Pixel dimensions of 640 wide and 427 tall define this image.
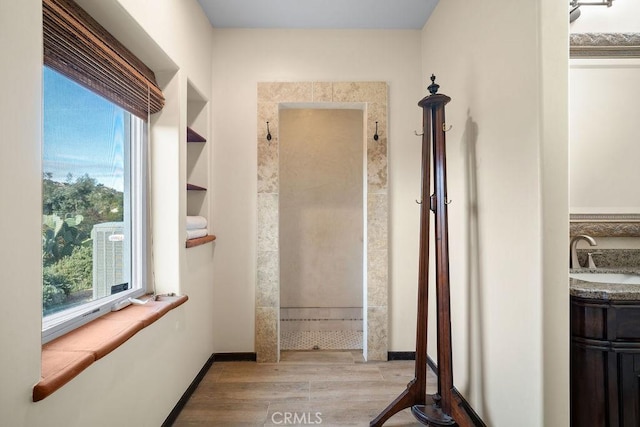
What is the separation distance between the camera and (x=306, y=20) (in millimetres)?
2367

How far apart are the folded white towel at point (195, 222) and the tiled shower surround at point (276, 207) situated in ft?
1.39

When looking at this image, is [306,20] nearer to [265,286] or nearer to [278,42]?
[278,42]

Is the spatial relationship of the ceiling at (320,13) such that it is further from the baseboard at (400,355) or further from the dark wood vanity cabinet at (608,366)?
the baseboard at (400,355)

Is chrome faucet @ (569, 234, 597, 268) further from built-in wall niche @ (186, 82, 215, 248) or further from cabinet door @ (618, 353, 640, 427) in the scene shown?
built-in wall niche @ (186, 82, 215, 248)

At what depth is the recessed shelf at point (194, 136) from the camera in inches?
86.3

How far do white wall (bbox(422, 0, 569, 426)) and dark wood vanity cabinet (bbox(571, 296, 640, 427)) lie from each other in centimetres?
8

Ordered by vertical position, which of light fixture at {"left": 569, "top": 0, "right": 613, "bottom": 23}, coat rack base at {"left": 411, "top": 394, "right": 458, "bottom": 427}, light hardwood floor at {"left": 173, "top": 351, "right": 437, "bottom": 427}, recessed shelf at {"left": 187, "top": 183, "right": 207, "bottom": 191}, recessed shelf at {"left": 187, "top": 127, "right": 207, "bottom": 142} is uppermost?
light fixture at {"left": 569, "top": 0, "right": 613, "bottom": 23}

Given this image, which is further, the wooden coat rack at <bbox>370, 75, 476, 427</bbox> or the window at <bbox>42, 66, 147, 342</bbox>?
the wooden coat rack at <bbox>370, 75, 476, 427</bbox>

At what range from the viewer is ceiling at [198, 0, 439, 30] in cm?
217

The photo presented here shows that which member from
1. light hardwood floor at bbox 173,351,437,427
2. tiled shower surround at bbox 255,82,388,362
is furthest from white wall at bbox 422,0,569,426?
tiled shower surround at bbox 255,82,388,362

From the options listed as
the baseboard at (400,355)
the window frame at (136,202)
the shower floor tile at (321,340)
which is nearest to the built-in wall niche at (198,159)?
the window frame at (136,202)

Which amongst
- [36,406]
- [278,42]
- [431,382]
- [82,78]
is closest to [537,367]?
[431,382]

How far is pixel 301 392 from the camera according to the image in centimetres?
203

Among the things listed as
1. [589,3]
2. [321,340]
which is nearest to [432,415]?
[321,340]
